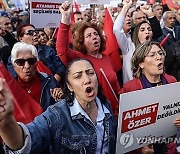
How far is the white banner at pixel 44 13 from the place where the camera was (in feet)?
12.7

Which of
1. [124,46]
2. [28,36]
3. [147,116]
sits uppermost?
[28,36]

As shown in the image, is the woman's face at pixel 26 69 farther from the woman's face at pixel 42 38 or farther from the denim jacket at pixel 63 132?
the woman's face at pixel 42 38

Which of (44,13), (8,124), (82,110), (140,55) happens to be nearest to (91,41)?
(140,55)

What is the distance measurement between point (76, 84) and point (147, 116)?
1.75 feet

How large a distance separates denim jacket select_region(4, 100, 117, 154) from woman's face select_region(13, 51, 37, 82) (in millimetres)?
759

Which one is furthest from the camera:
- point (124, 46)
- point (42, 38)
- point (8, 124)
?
point (42, 38)

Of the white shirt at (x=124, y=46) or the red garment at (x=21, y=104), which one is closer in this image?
the red garment at (x=21, y=104)

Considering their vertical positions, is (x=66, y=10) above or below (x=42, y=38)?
above

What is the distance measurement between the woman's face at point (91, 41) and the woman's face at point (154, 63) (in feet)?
2.02

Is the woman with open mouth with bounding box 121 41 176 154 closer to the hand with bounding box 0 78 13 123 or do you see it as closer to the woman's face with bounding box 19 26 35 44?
the woman's face with bounding box 19 26 35 44

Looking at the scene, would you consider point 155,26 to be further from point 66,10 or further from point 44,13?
point 66,10

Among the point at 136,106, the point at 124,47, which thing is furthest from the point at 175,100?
the point at 124,47

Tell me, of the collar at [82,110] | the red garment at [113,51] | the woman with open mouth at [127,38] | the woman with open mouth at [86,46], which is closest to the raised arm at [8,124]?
the collar at [82,110]

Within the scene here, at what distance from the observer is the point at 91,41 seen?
10.7 feet
